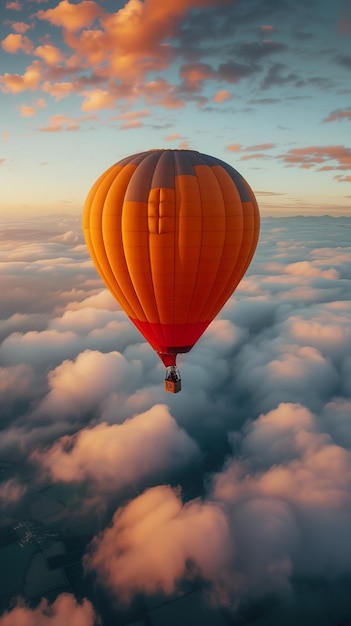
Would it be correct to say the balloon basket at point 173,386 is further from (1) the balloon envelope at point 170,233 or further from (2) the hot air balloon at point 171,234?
(1) the balloon envelope at point 170,233

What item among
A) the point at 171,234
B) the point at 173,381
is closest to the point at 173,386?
the point at 173,381

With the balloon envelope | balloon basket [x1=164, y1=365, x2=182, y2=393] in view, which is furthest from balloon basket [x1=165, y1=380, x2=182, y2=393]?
the balloon envelope

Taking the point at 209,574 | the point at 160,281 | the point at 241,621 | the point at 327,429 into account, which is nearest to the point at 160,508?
the point at 209,574

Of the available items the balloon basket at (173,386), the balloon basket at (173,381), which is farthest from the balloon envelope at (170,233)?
the balloon basket at (173,386)

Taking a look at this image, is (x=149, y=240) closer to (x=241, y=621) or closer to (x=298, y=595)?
(x=241, y=621)

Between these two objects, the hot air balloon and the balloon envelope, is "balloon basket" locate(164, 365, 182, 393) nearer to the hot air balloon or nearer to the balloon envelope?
the hot air balloon

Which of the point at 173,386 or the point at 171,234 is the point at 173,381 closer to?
the point at 173,386
